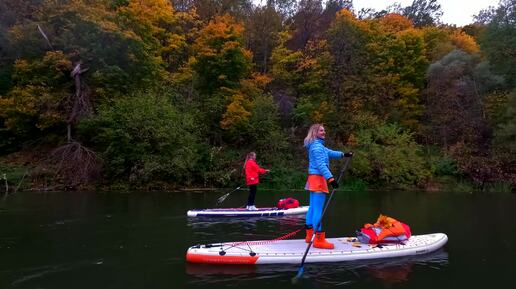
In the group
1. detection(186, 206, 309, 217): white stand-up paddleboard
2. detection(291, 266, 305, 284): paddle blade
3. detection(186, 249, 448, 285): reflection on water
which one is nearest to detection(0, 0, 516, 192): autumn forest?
detection(186, 206, 309, 217): white stand-up paddleboard

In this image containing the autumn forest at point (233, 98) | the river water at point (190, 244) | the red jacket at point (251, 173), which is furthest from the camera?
the autumn forest at point (233, 98)

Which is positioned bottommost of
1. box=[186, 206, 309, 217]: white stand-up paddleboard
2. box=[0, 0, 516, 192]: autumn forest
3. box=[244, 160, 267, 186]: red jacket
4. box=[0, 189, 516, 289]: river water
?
box=[0, 189, 516, 289]: river water

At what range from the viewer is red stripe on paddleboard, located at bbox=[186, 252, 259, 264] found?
304 inches

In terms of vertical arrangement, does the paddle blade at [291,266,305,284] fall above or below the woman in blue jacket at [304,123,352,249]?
below

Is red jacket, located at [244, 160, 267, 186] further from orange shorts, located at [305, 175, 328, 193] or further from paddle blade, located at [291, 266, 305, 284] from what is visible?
paddle blade, located at [291, 266, 305, 284]

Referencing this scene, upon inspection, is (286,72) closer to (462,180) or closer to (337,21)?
(337,21)

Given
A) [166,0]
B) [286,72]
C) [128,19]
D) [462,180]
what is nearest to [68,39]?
[128,19]

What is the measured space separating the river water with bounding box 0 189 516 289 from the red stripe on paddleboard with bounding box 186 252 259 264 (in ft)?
0.38

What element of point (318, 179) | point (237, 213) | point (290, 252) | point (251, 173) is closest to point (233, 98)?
point (251, 173)

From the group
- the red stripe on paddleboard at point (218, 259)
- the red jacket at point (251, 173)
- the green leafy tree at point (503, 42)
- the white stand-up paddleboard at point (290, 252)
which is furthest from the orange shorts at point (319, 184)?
the green leafy tree at point (503, 42)

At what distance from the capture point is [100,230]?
35.7 feet

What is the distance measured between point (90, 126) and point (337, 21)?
17115 millimetres

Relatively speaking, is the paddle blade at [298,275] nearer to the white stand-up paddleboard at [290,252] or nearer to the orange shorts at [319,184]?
the white stand-up paddleboard at [290,252]

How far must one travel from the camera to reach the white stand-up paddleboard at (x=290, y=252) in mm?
7762
